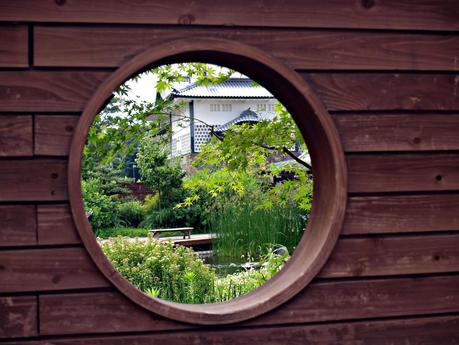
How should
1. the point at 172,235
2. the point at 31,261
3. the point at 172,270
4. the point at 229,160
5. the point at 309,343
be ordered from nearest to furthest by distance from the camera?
1. the point at 31,261
2. the point at 309,343
3. the point at 229,160
4. the point at 172,270
5. the point at 172,235

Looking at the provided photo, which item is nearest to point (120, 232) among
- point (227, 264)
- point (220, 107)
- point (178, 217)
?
point (178, 217)

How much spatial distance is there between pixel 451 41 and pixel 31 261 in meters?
1.70

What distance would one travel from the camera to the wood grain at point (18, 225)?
7.38 ft

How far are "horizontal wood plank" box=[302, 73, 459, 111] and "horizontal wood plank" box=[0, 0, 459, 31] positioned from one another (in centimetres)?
18

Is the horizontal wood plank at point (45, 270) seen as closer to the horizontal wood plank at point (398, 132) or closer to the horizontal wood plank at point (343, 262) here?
the horizontal wood plank at point (343, 262)

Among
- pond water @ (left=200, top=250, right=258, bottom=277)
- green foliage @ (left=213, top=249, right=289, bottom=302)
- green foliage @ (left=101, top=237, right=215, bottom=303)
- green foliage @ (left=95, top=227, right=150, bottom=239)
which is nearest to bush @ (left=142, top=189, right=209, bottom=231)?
green foliage @ (left=95, top=227, right=150, bottom=239)

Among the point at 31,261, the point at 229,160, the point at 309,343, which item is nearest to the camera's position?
the point at 31,261

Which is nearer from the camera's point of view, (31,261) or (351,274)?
(31,261)

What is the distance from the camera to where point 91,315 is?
2293mm

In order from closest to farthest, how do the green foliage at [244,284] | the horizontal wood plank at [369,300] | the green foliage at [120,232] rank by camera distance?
the horizontal wood plank at [369,300] → the green foliage at [244,284] → the green foliage at [120,232]

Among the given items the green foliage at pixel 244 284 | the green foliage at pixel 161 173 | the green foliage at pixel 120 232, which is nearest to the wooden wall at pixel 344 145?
the green foliage at pixel 244 284

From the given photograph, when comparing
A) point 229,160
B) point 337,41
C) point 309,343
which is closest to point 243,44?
point 337,41

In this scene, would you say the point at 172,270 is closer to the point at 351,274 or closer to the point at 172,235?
the point at 351,274

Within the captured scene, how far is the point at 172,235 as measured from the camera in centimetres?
1494
